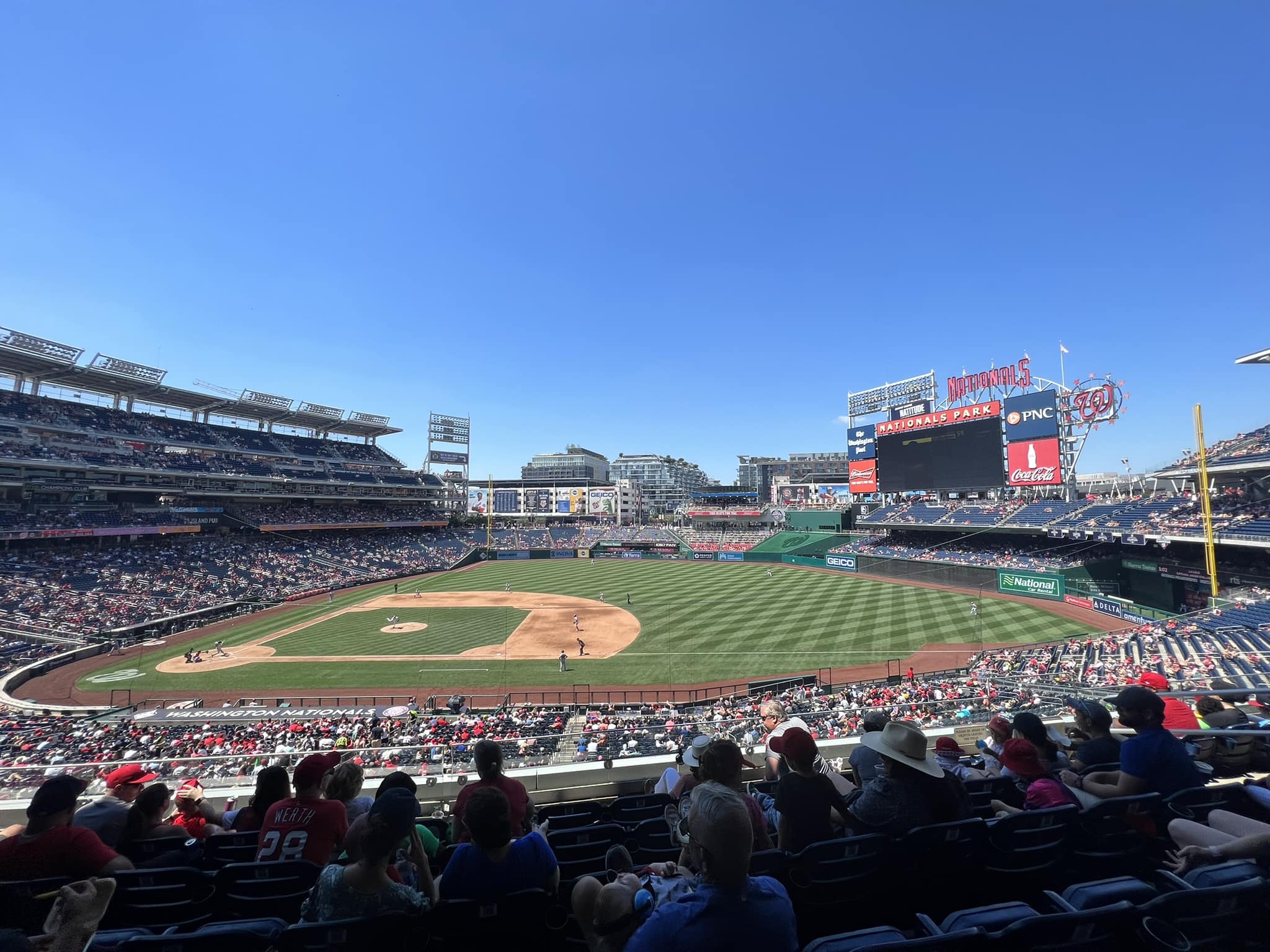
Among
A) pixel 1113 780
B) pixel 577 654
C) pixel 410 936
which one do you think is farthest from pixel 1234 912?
pixel 577 654

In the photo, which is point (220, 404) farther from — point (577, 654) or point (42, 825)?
point (42, 825)

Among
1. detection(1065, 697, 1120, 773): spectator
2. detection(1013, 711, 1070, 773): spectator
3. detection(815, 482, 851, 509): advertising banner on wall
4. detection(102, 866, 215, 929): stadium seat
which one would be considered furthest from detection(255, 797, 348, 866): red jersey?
detection(815, 482, 851, 509): advertising banner on wall

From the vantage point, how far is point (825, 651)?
2652 centimetres

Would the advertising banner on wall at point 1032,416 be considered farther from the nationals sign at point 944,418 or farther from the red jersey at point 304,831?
the red jersey at point 304,831

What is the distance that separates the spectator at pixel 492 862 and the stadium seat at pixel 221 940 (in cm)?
81

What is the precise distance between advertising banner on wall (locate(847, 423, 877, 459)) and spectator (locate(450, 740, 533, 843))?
61.9 m

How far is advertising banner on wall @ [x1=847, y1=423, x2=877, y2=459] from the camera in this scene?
6109 cm

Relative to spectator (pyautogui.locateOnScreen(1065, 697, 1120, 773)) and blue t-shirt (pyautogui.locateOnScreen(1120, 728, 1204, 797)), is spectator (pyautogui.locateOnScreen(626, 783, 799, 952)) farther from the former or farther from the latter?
spectator (pyautogui.locateOnScreen(1065, 697, 1120, 773))

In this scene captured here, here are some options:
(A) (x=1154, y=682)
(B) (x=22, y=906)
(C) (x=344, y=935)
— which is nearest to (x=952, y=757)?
(C) (x=344, y=935)

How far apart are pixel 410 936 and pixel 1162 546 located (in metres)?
46.3

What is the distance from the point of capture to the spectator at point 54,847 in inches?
123

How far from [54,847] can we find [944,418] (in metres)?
60.0

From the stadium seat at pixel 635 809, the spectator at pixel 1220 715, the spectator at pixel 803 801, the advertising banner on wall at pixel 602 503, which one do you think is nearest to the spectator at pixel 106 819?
the stadium seat at pixel 635 809

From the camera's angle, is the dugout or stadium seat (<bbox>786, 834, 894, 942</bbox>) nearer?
stadium seat (<bbox>786, 834, 894, 942</bbox>)
